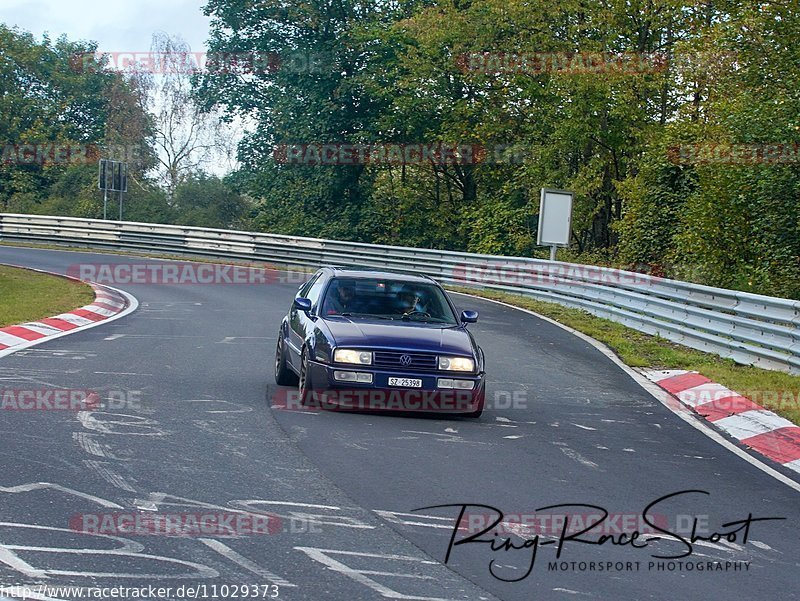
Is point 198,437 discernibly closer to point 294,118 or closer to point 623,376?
point 623,376

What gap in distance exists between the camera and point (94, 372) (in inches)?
483

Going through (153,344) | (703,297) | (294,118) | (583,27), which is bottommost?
(153,344)

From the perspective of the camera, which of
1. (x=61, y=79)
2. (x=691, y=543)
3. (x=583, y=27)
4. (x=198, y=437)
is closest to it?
(x=691, y=543)

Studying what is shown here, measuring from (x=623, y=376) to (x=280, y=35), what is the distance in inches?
1340

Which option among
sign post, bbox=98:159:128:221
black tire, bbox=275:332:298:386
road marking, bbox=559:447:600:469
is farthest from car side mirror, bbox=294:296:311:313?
sign post, bbox=98:159:128:221

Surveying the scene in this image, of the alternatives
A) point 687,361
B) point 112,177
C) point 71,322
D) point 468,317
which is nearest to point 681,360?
point 687,361

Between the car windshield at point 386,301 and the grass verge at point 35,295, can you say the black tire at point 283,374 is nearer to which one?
the car windshield at point 386,301

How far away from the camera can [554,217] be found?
2656 cm

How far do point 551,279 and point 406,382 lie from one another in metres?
15.0

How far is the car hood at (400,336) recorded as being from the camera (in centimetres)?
1041

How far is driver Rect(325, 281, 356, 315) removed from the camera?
37.6ft

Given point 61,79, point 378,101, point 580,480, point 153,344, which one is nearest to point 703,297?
point 153,344

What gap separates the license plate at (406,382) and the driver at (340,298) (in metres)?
1.38

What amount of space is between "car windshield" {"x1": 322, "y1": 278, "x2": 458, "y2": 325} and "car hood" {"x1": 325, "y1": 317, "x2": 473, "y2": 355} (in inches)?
13.7
